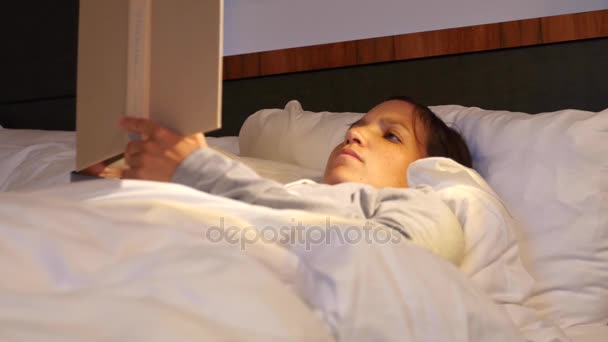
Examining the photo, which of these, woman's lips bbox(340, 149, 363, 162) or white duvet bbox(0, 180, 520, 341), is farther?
woman's lips bbox(340, 149, 363, 162)

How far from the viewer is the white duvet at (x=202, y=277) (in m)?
0.47

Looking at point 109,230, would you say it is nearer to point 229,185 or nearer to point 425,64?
point 229,185

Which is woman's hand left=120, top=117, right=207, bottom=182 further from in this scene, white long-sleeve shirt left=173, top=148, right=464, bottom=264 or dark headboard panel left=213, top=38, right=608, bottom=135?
dark headboard panel left=213, top=38, right=608, bottom=135

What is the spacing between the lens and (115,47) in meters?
0.77

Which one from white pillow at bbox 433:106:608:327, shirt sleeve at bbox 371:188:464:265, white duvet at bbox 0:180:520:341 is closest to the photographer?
white duvet at bbox 0:180:520:341

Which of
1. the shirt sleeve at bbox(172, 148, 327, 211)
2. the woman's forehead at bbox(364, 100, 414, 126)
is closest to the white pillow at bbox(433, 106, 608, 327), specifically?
the woman's forehead at bbox(364, 100, 414, 126)

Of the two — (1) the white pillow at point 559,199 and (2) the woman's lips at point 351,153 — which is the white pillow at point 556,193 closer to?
(1) the white pillow at point 559,199

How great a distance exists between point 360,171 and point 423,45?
56cm

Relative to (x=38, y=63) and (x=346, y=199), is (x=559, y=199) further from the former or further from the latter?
(x=38, y=63)

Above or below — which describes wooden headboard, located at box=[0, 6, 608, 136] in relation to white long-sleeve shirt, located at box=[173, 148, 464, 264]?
above

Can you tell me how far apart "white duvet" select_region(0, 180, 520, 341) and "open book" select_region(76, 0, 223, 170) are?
0.07m

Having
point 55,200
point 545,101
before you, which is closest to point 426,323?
point 55,200

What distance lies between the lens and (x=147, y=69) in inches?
29.1

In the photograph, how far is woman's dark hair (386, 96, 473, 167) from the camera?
114 cm
